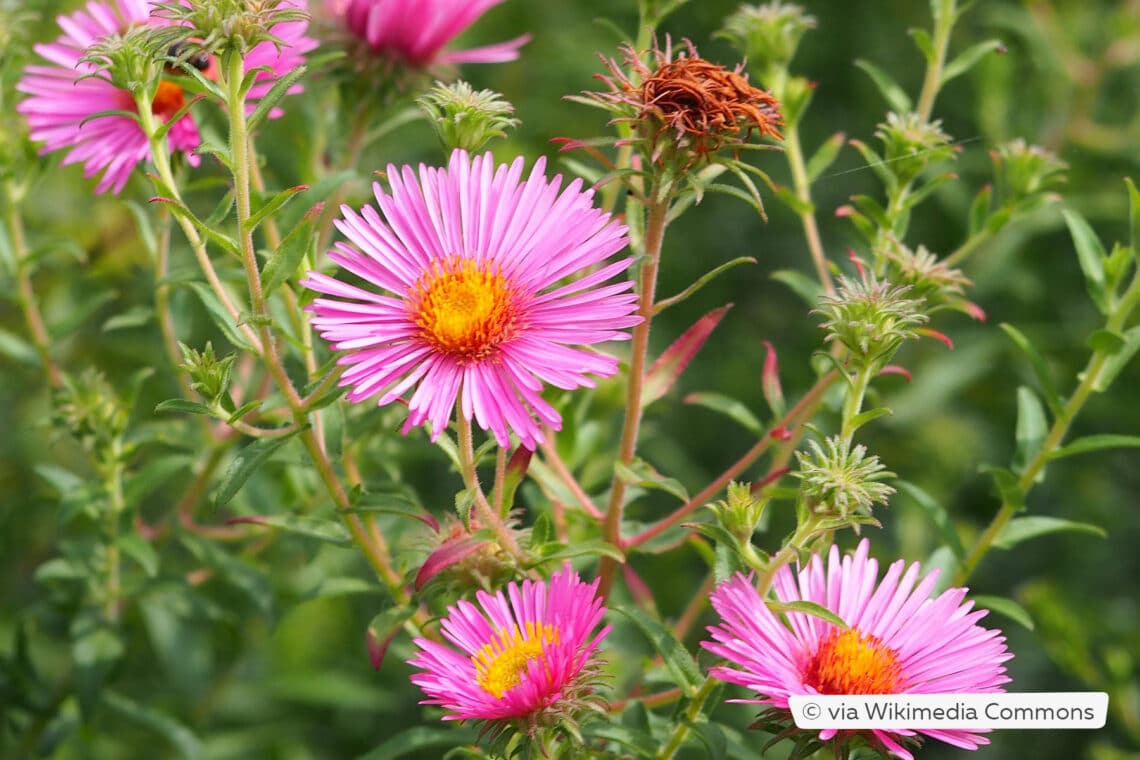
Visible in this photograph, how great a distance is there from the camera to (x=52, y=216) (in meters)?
2.15

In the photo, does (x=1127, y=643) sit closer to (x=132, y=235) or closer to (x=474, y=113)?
(x=474, y=113)

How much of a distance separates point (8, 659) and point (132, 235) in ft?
2.38

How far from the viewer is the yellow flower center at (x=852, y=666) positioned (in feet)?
3.00

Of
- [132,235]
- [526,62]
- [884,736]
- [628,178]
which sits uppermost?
[526,62]

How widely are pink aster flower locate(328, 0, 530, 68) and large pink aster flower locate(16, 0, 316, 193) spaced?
106 millimetres

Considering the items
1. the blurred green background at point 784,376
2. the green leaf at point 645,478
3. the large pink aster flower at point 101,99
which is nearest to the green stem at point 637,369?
the green leaf at point 645,478

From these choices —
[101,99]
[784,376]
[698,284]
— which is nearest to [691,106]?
[698,284]

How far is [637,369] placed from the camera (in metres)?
1.06

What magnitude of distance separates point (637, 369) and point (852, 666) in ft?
0.96

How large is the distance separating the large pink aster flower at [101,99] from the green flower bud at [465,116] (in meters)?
0.21

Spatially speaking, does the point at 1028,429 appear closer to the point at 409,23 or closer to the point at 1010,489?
the point at 1010,489

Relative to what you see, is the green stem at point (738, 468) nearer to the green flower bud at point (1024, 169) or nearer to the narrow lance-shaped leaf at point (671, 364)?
the narrow lance-shaped leaf at point (671, 364)

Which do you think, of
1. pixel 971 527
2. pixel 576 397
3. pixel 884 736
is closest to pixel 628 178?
pixel 576 397

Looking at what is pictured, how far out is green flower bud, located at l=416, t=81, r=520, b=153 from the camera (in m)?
1.00
